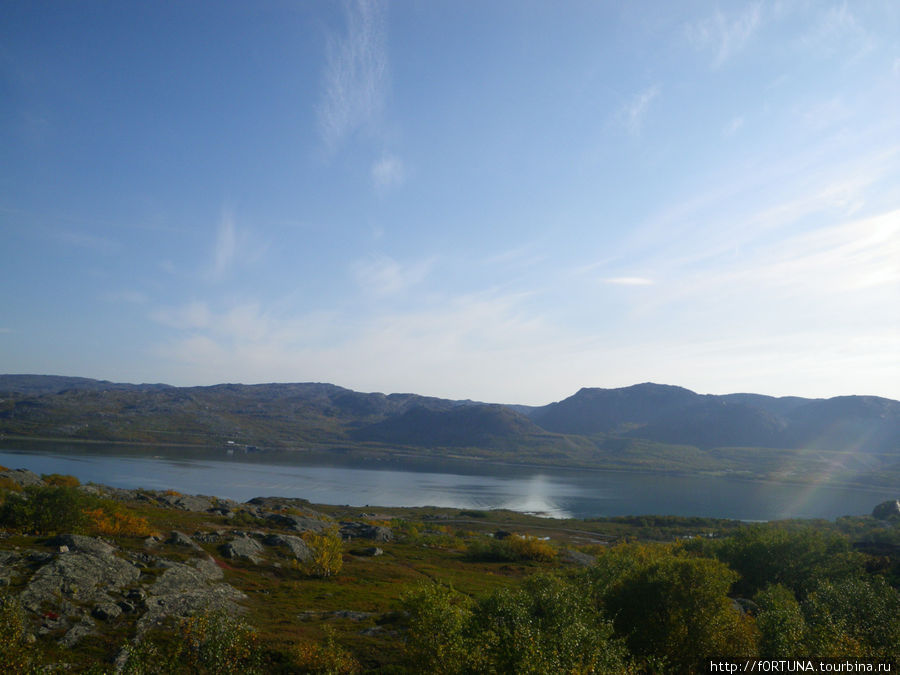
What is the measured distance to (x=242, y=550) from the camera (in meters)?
44.5

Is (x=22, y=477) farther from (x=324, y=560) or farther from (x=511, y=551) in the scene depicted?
(x=511, y=551)

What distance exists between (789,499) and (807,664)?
19886cm

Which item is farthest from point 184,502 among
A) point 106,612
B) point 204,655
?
point 204,655

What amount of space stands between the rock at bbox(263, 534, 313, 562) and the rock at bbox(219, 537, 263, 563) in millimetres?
2643

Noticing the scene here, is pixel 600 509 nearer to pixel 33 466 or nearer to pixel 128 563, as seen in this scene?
pixel 128 563

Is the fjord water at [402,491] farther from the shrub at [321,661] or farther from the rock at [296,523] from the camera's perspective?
the shrub at [321,661]

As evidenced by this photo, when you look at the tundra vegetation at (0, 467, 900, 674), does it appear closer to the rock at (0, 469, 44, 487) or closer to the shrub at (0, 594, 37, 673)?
the shrub at (0, 594, 37, 673)

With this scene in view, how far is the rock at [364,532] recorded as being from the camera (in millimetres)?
72250

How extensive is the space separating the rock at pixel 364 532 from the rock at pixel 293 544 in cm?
2091

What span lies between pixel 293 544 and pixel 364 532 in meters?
25.8

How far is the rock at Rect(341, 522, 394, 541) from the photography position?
7225 cm

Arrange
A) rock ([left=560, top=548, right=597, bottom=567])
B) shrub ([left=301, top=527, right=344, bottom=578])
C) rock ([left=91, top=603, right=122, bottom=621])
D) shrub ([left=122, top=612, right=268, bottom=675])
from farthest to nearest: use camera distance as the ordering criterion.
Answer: rock ([left=560, top=548, right=597, bottom=567]) < shrub ([left=301, top=527, right=344, bottom=578]) < rock ([left=91, top=603, right=122, bottom=621]) < shrub ([left=122, top=612, right=268, bottom=675])

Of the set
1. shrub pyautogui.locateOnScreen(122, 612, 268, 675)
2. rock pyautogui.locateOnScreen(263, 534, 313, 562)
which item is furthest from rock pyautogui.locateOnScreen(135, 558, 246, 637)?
rock pyautogui.locateOnScreen(263, 534, 313, 562)

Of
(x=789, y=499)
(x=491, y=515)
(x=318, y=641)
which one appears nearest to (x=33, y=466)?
(x=491, y=515)
